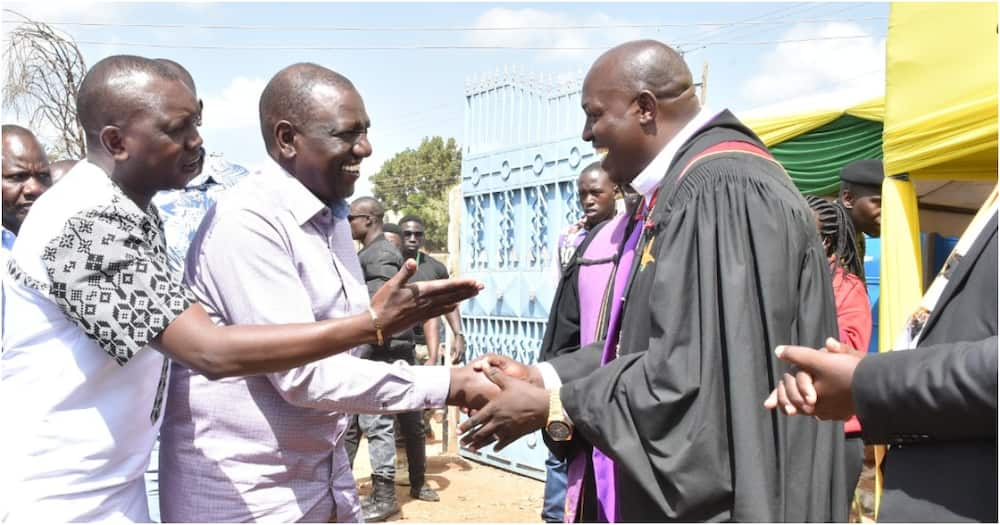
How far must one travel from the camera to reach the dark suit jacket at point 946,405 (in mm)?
1710

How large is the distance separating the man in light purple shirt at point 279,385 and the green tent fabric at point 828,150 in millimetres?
5386

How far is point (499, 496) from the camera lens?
26.0ft

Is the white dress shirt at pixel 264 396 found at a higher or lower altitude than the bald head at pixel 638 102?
lower

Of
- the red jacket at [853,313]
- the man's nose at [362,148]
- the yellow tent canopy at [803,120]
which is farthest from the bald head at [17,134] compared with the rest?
the yellow tent canopy at [803,120]

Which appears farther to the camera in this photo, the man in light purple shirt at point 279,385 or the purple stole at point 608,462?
the purple stole at point 608,462

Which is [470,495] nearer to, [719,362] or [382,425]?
[382,425]

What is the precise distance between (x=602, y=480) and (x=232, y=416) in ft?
4.10

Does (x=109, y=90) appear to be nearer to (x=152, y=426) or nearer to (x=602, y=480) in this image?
(x=152, y=426)

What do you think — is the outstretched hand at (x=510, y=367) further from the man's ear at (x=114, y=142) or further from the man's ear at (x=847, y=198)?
the man's ear at (x=847, y=198)

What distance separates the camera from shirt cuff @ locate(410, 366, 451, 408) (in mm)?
2787

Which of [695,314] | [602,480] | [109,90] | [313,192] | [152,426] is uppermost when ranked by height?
[109,90]

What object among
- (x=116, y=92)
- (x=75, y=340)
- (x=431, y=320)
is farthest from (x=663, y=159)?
(x=431, y=320)

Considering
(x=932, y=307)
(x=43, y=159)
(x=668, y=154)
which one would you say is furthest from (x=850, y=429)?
(x=43, y=159)

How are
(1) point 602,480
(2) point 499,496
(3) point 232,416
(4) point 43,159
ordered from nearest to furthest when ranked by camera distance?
(3) point 232,416, (1) point 602,480, (4) point 43,159, (2) point 499,496
